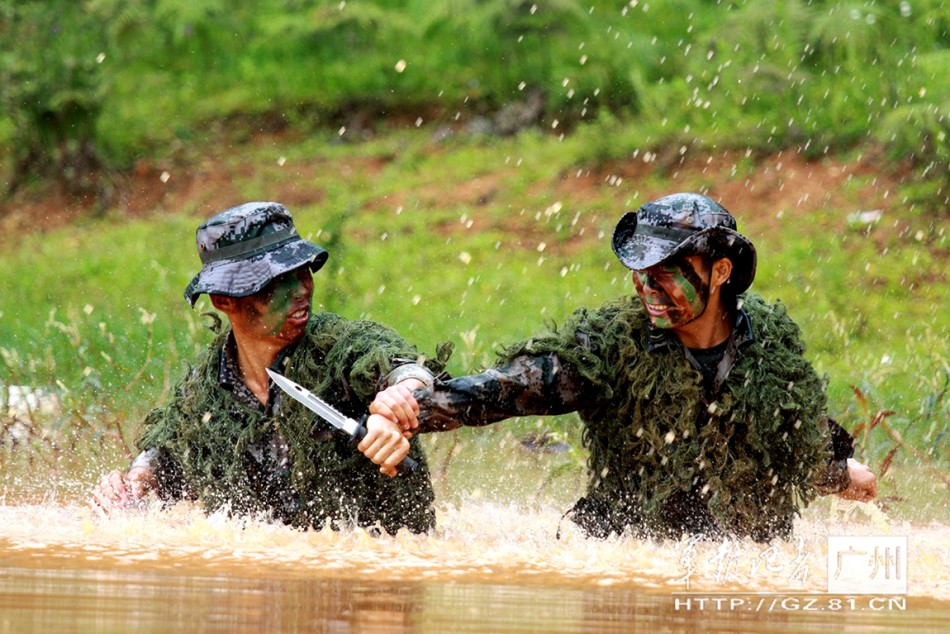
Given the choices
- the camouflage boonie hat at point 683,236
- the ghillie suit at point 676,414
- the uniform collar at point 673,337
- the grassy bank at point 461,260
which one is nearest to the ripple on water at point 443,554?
the ghillie suit at point 676,414

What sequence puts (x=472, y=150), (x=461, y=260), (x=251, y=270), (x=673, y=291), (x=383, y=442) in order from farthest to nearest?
(x=472, y=150), (x=461, y=260), (x=251, y=270), (x=673, y=291), (x=383, y=442)

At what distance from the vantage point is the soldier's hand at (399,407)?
5012 mm

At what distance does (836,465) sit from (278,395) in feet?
6.27

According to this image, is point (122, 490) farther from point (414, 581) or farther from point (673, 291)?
point (673, 291)

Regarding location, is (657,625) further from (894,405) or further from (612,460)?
(894,405)

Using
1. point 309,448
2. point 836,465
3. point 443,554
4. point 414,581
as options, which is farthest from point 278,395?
point 836,465

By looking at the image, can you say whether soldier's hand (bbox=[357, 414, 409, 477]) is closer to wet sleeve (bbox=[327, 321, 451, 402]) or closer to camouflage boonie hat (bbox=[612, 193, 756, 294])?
wet sleeve (bbox=[327, 321, 451, 402])

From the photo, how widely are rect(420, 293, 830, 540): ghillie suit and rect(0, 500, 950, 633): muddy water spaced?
0.47 feet

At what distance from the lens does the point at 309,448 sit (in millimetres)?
5477

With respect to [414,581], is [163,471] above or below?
above

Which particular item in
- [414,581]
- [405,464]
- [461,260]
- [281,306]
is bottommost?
[414,581]

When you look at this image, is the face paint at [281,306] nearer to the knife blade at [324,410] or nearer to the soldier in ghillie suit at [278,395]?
the soldier in ghillie suit at [278,395]

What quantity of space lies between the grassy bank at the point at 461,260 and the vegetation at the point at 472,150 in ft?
0.11

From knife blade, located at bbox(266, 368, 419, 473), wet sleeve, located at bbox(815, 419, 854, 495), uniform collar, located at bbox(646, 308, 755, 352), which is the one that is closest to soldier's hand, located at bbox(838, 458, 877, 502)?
wet sleeve, located at bbox(815, 419, 854, 495)
